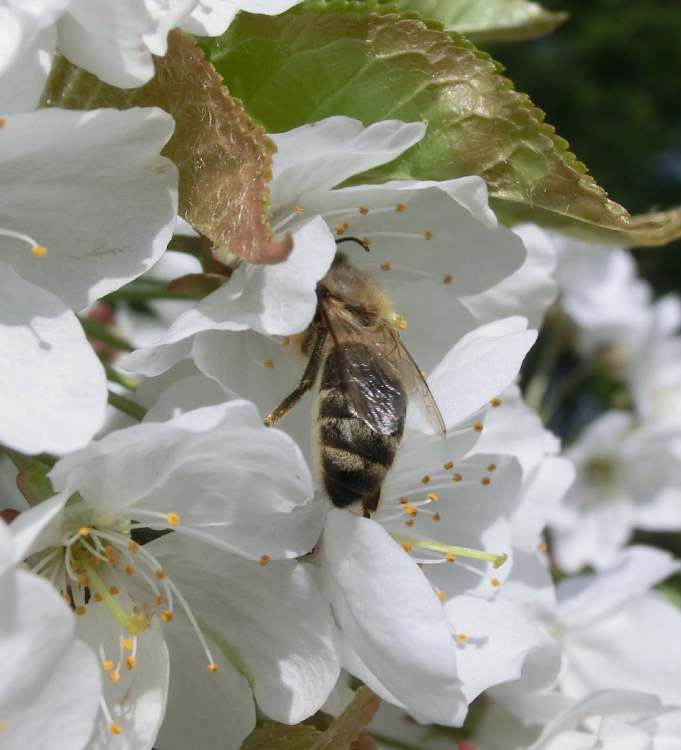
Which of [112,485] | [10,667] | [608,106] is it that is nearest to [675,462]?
[112,485]

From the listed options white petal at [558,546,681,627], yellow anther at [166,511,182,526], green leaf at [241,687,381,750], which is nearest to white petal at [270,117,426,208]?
yellow anther at [166,511,182,526]

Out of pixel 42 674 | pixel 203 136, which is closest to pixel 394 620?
pixel 42 674

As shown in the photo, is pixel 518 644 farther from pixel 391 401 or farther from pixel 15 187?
pixel 15 187

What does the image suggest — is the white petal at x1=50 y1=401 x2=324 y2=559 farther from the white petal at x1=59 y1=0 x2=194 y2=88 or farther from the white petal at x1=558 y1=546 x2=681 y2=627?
the white petal at x1=558 y1=546 x2=681 y2=627

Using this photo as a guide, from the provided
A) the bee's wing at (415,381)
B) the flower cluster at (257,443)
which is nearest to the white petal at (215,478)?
the flower cluster at (257,443)

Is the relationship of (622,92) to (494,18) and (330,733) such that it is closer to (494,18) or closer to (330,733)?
(494,18)
